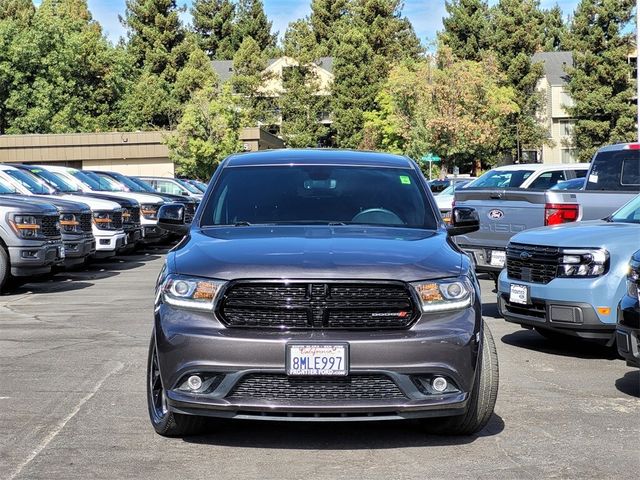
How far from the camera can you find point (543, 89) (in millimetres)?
79875

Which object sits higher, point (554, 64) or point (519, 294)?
point (554, 64)

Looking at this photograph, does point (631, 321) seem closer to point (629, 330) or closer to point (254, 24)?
point (629, 330)

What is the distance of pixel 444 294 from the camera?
5.42 meters

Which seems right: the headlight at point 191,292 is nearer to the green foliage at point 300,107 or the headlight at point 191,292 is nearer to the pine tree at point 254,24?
the green foliage at point 300,107

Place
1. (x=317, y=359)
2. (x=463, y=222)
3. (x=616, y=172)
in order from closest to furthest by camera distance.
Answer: (x=317, y=359) < (x=463, y=222) < (x=616, y=172)

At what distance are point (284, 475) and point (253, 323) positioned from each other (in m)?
0.81

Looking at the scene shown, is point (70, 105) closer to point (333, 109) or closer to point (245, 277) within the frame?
point (333, 109)

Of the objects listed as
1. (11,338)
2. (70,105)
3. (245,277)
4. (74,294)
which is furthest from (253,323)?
(70,105)

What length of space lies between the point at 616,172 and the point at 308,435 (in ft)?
26.7

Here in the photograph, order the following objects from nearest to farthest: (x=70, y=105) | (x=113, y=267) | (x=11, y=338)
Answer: (x=11, y=338) → (x=113, y=267) → (x=70, y=105)

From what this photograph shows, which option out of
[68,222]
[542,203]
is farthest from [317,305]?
[68,222]

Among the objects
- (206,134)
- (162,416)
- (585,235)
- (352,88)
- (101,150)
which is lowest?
(162,416)

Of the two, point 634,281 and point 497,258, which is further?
point 497,258

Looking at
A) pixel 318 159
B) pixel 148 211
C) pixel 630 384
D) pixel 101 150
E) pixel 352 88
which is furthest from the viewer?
pixel 352 88
